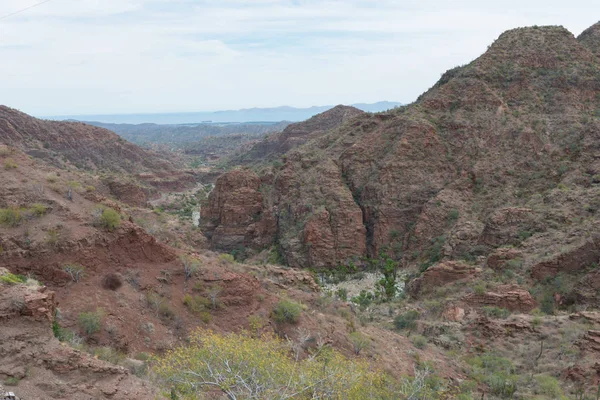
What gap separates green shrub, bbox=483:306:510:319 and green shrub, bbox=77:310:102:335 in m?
14.9

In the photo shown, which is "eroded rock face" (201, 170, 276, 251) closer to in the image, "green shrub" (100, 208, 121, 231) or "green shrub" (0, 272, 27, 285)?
"green shrub" (100, 208, 121, 231)

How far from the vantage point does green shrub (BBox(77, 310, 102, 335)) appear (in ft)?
33.8

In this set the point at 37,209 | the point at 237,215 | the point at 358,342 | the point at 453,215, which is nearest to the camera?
the point at 37,209

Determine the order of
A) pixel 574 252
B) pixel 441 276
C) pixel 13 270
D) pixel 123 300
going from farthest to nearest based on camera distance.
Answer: pixel 441 276 → pixel 574 252 → pixel 123 300 → pixel 13 270

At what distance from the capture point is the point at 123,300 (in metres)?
11.7

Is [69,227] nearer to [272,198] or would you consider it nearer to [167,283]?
[167,283]

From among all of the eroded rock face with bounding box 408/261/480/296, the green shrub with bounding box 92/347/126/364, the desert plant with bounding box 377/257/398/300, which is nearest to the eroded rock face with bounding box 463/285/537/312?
the eroded rock face with bounding box 408/261/480/296

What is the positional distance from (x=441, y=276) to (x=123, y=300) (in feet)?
55.5

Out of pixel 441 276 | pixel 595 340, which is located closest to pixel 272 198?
pixel 441 276

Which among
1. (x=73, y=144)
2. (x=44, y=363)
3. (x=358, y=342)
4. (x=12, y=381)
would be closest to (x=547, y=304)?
(x=358, y=342)

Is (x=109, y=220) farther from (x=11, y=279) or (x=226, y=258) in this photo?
(x=226, y=258)

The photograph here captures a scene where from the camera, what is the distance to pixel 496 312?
18.3m

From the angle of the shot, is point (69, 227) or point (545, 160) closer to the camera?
point (69, 227)

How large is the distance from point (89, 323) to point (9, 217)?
159 inches
